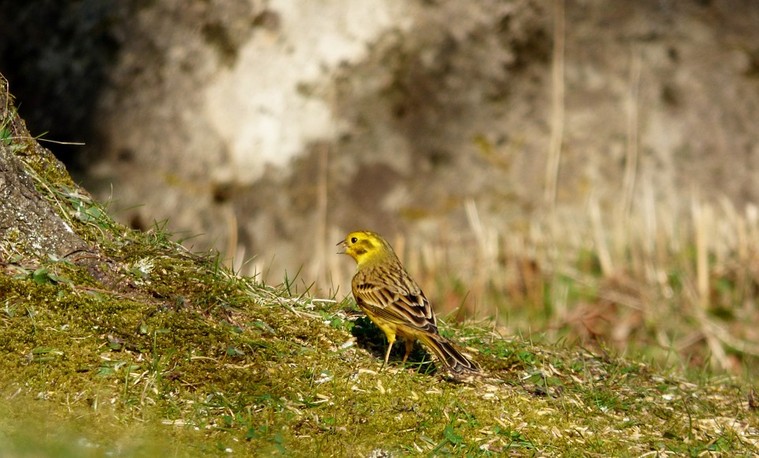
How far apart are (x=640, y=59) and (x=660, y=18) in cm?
58

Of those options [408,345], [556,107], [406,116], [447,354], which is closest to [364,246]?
[408,345]

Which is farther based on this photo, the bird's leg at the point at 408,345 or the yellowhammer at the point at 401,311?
the bird's leg at the point at 408,345

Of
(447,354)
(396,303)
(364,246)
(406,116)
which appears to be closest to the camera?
(447,354)

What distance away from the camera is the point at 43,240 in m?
5.41

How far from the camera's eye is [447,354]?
5426mm

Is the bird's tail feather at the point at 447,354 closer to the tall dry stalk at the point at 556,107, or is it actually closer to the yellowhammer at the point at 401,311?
the yellowhammer at the point at 401,311

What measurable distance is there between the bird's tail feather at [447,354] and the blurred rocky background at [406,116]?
6.54 meters

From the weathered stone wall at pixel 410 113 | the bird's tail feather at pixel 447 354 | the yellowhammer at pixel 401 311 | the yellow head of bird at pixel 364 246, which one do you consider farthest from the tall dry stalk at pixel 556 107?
the bird's tail feather at pixel 447 354

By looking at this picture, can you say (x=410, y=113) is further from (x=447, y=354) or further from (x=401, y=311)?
(x=447, y=354)

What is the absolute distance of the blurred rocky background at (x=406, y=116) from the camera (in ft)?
41.0

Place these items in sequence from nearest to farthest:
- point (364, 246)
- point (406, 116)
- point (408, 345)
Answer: point (408, 345) < point (364, 246) < point (406, 116)

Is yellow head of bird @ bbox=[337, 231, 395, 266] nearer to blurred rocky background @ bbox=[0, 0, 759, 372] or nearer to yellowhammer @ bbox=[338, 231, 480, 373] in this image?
yellowhammer @ bbox=[338, 231, 480, 373]

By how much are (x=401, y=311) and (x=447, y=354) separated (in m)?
0.32

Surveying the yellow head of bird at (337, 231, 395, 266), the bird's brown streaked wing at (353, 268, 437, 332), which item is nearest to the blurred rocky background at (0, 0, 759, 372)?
the yellow head of bird at (337, 231, 395, 266)
